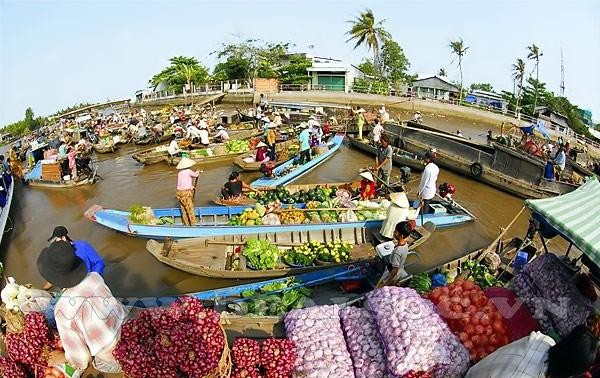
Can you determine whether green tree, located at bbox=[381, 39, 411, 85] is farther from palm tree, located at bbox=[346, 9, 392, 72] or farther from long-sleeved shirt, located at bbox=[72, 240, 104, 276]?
long-sleeved shirt, located at bbox=[72, 240, 104, 276]

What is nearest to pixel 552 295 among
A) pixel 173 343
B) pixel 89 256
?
pixel 173 343

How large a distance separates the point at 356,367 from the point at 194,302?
1571mm

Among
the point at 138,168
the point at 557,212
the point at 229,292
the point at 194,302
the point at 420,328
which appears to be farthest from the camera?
the point at 138,168

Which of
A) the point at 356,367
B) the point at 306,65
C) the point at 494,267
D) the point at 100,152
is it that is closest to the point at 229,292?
the point at 356,367

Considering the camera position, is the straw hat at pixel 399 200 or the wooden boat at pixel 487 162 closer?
the straw hat at pixel 399 200

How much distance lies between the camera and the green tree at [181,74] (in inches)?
1441

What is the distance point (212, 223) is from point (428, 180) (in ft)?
18.2

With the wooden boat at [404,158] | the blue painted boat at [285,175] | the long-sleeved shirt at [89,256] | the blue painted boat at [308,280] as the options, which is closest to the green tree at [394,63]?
the wooden boat at [404,158]

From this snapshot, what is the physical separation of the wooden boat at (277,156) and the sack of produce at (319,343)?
11683mm

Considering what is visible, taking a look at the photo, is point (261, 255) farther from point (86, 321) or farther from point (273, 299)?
point (86, 321)

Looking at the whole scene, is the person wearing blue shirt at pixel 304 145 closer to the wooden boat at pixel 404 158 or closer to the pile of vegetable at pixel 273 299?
the wooden boat at pixel 404 158

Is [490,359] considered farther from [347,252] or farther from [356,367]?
[347,252]

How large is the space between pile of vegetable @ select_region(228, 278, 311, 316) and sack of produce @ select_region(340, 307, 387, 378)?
2418mm

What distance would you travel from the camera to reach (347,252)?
8.31m
